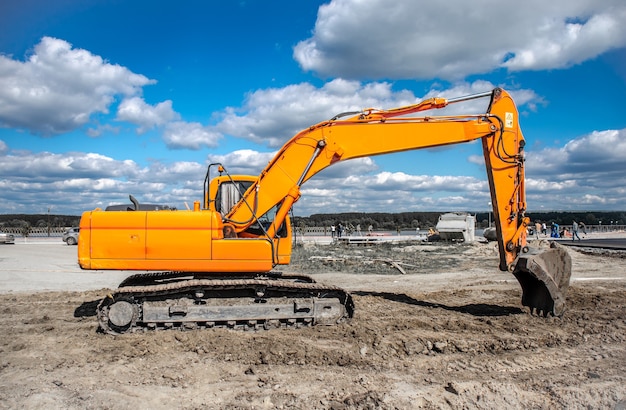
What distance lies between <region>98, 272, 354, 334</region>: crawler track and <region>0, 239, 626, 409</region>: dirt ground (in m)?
0.24

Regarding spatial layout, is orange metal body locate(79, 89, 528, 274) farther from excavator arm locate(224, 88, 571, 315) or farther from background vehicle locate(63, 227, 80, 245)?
background vehicle locate(63, 227, 80, 245)

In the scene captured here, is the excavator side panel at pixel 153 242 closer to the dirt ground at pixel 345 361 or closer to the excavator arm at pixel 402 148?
the excavator arm at pixel 402 148

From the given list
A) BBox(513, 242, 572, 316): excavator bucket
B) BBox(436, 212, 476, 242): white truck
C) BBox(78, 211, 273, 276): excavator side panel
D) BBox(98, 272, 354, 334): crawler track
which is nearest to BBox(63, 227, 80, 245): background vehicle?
BBox(436, 212, 476, 242): white truck

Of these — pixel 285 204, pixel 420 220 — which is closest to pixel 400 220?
pixel 420 220

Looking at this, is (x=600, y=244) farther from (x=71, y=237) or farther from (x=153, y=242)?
(x=71, y=237)

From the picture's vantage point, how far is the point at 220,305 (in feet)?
27.4

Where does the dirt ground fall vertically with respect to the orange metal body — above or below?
below

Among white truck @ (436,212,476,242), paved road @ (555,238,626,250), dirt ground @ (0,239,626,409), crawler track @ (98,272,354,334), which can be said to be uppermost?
white truck @ (436,212,476,242)

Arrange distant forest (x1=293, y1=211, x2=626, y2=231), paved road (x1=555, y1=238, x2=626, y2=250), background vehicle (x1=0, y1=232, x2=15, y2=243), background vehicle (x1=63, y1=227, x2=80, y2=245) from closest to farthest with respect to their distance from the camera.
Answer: paved road (x1=555, y1=238, x2=626, y2=250)
background vehicle (x1=63, y1=227, x2=80, y2=245)
background vehicle (x1=0, y1=232, x2=15, y2=243)
distant forest (x1=293, y1=211, x2=626, y2=231)

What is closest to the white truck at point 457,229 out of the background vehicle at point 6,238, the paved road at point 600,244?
the paved road at point 600,244

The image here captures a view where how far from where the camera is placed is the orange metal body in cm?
828

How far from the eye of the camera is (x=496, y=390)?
5.49 meters

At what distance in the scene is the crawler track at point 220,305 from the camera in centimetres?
818

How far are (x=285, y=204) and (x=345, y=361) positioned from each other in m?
3.08
